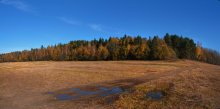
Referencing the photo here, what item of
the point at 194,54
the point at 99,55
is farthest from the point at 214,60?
the point at 99,55

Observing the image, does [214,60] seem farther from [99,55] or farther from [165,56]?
[99,55]

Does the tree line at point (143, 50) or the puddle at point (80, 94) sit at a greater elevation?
the tree line at point (143, 50)

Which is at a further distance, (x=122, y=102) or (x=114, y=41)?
(x=114, y=41)

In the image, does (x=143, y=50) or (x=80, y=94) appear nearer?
(x=80, y=94)

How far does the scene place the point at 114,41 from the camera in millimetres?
142500

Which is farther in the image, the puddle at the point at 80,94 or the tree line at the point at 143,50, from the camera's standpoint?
the tree line at the point at 143,50

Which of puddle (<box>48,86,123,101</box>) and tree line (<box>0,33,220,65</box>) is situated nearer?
puddle (<box>48,86,123,101</box>)

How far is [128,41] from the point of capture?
457 feet

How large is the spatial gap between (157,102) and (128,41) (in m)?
123

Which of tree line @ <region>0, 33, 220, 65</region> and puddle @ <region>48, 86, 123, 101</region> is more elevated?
tree line @ <region>0, 33, 220, 65</region>

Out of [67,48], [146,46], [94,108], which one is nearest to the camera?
[94,108]

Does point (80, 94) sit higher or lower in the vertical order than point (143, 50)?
lower

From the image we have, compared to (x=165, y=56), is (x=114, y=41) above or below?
above

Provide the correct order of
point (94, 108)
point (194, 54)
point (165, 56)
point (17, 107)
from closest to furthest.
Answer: point (94, 108) < point (17, 107) < point (165, 56) < point (194, 54)
